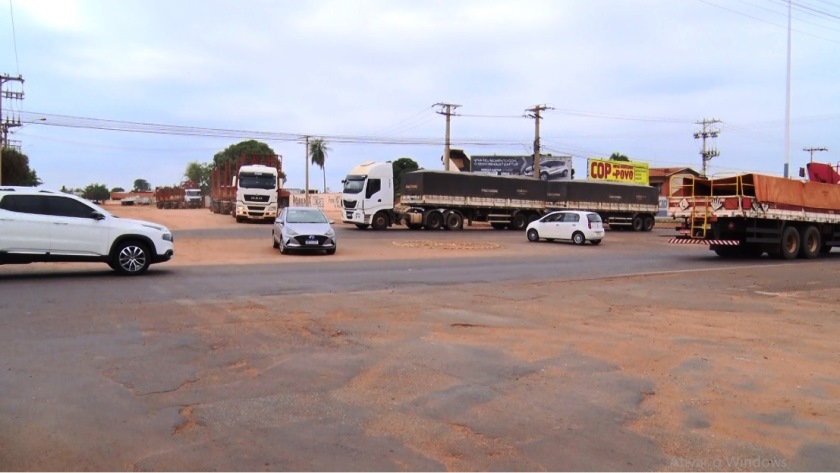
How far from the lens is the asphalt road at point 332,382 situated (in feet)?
Answer: 13.9

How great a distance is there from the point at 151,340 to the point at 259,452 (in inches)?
147

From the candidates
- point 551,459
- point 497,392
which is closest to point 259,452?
point 551,459

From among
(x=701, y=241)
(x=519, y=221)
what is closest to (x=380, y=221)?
(x=519, y=221)

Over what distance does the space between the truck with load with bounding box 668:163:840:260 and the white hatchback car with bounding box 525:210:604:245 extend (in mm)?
6337

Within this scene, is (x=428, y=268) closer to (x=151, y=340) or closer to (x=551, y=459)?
(x=151, y=340)

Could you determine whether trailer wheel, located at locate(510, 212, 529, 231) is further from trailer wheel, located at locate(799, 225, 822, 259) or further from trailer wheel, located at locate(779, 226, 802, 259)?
trailer wheel, located at locate(779, 226, 802, 259)

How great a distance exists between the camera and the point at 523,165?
248ft

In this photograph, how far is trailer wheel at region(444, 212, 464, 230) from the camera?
124ft

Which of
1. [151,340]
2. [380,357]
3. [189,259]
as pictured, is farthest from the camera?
[189,259]

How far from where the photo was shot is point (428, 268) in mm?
17109

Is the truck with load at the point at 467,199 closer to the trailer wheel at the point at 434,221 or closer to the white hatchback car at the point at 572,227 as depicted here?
the trailer wheel at the point at 434,221

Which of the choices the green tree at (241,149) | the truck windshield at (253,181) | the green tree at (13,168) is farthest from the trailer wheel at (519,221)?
the green tree at (241,149)

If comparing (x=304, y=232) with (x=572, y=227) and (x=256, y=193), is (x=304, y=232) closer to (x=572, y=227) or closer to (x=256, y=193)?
(x=572, y=227)

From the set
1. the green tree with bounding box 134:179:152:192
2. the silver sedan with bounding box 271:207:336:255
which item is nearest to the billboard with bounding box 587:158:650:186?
the silver sedan with bounding box 271:207:336:255
